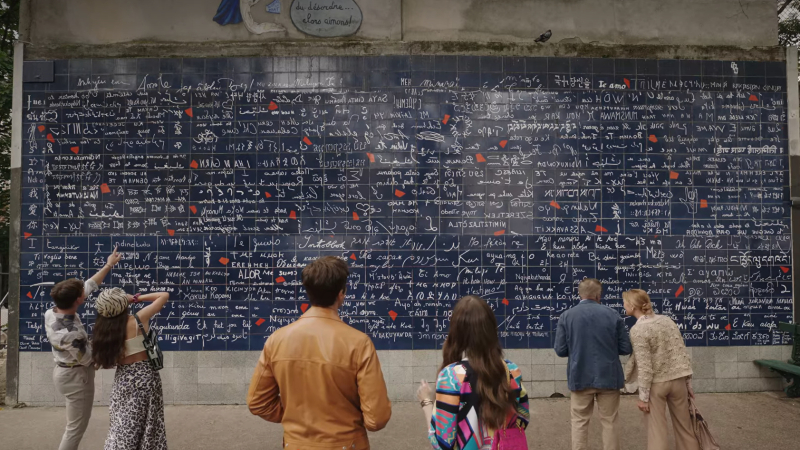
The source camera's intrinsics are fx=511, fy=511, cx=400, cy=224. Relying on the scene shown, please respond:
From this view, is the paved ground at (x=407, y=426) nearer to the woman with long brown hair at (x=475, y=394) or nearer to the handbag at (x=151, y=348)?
the handbag at (x=151, y=348)

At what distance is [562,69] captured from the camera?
701 centimetres

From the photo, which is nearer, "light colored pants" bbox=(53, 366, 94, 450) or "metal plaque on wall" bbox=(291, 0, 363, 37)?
"light colored pants" bbox=(53, 366, 94, 450)

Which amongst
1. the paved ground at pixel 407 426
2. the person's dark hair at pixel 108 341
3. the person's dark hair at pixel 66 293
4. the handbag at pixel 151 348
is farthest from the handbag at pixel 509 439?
the person's dark hair at pixel 66 293

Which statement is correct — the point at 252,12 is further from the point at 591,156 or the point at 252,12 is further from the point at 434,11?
the point at 591,156

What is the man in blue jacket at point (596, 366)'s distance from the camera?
4.51 m

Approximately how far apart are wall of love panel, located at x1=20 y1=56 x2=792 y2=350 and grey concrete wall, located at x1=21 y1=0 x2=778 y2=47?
1.39ft

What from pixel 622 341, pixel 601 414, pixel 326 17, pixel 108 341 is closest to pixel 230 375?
pixel 108 341

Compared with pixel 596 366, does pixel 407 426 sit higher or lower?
lower

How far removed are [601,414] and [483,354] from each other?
277cm

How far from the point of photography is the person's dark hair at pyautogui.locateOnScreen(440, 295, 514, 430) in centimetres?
242

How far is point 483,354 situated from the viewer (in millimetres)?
2494

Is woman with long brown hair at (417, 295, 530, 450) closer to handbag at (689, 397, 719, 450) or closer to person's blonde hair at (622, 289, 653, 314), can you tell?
person's blonde hair at (622, 289, 653, 314)

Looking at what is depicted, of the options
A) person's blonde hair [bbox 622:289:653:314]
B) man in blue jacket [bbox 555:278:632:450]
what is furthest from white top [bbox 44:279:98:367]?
person's blonde hair [bbox 622:289:653:314]

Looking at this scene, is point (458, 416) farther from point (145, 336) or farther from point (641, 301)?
point (641, 301)
